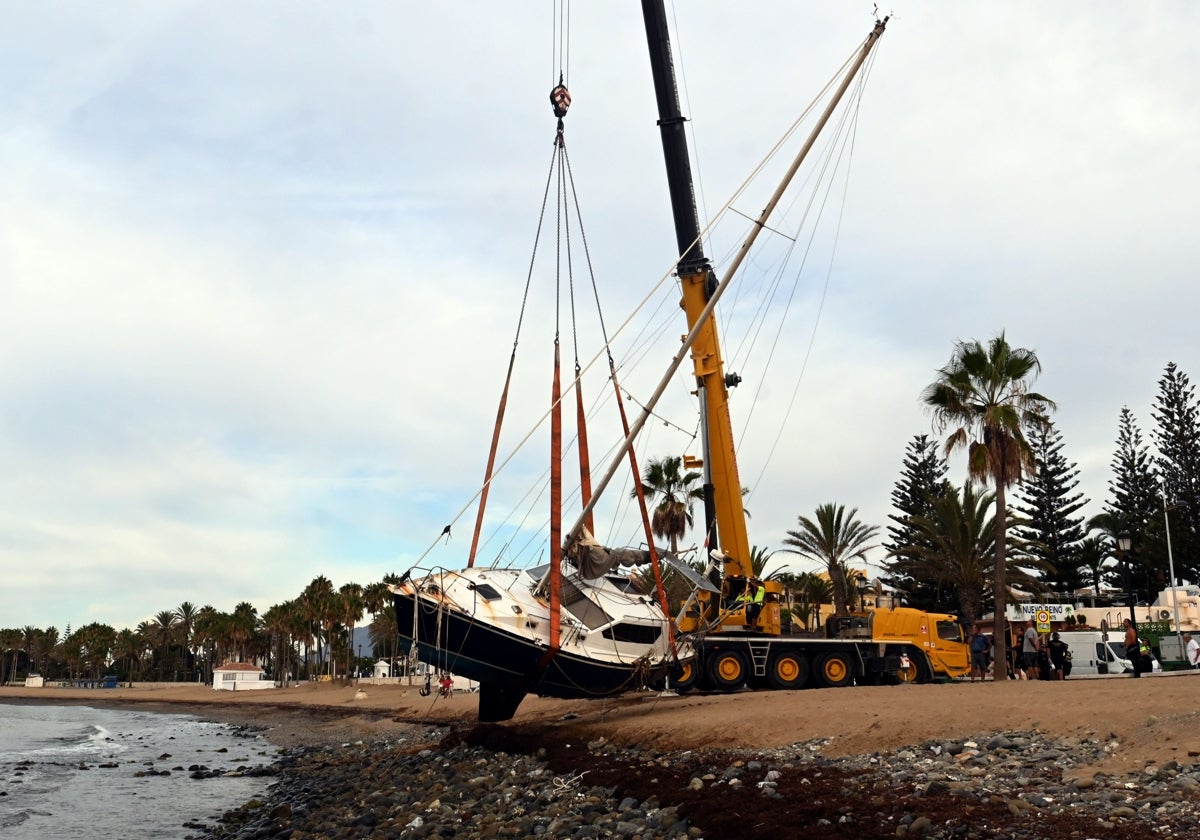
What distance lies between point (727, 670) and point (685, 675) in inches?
64.3

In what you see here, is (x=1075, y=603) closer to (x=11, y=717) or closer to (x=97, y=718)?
(x=97, y=718)

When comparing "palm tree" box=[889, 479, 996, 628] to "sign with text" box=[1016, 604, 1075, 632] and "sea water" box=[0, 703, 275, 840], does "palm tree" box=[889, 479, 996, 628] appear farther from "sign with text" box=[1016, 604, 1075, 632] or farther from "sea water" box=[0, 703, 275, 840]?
"sea water" box=[0, 703, 275, 840]

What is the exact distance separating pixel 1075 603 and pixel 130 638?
122519 millimetres

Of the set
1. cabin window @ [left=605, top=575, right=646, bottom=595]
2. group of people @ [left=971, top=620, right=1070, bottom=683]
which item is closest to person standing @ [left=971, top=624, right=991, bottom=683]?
group of people @ [left=971, top=620, right=1070, bottom=683]

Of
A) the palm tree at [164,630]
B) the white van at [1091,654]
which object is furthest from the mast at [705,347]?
the palm tree at [164,630]

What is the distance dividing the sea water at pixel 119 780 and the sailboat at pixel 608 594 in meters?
6.71

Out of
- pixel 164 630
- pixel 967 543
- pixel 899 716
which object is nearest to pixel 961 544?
pixel 967 543

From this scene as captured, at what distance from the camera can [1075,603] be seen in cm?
6694

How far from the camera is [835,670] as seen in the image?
26.7 metres

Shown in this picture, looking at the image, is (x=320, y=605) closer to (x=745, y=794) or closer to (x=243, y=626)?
(x=243, y=626)

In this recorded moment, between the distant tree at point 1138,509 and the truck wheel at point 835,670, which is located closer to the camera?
the truck wheel at point 835,670

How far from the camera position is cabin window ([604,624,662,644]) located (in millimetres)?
23438

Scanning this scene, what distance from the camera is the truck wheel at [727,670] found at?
84.8 ft

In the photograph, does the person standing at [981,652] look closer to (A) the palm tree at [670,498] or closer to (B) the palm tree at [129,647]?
(A) the palm tree at [670,498]
